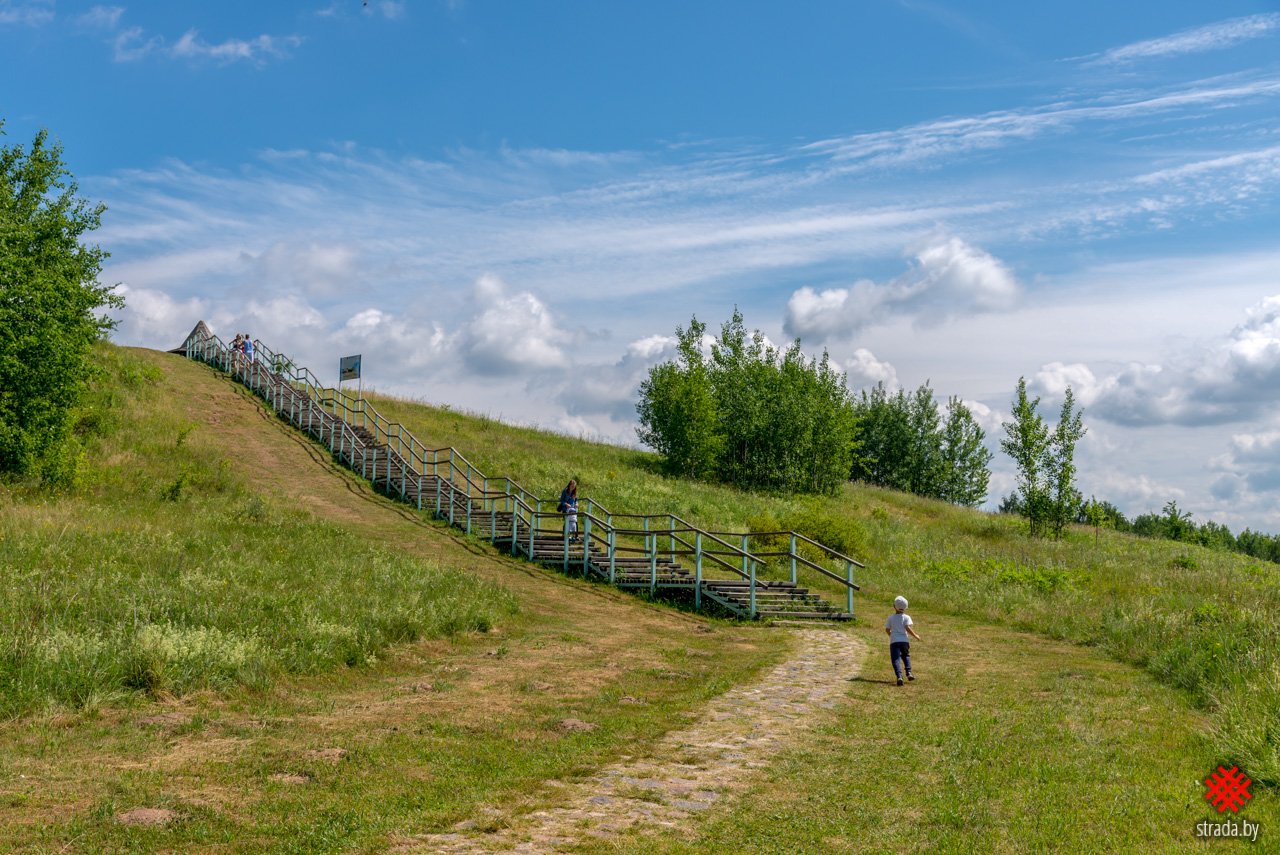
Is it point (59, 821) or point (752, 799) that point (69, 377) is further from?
point (752, 799)

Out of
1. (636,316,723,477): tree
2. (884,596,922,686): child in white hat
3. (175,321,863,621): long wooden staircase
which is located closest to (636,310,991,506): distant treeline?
(636,316,723,477): tree

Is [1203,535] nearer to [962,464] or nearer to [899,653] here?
[962,464]

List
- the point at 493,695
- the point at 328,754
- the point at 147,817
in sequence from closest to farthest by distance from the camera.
Result: the point at 147,817, the point at 328,754, the point at 493,695

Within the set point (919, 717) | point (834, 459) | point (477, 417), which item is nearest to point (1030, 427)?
point (834, 459)

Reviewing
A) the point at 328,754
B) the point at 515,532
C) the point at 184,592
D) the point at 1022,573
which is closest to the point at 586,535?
the point at 515,532

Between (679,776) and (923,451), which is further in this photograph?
(923,451)

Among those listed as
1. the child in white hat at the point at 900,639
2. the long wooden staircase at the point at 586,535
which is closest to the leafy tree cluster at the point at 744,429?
the long wooden staircase at the point at 586,535

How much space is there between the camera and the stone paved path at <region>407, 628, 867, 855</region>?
22.0 feet

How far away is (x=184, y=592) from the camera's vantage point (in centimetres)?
1451

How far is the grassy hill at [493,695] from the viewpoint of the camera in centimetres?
717

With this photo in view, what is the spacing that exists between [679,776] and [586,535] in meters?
15.5

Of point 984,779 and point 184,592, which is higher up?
point 184,592

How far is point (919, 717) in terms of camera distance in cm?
1094

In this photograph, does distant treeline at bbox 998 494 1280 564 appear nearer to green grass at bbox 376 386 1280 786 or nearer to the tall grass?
green grass at bbox 376 386 1280 786
